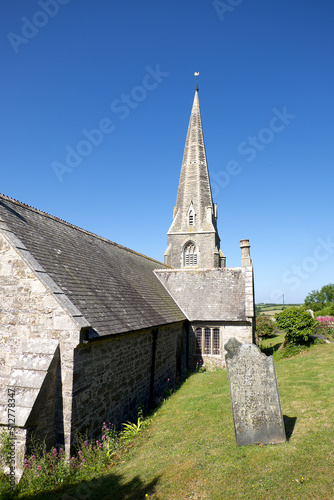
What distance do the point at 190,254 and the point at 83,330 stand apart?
91.7 feet

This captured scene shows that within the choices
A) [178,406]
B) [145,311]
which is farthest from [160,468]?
[145,311]

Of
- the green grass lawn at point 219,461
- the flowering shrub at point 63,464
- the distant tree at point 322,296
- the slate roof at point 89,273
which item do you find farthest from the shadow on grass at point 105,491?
the distant tree at point 322,296

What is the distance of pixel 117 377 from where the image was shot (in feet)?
28.7

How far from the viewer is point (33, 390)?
6191 mm

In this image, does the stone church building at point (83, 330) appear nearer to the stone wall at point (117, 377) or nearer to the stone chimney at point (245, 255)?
the stone wall at point (117, 377)

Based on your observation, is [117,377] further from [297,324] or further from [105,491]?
[297,324]

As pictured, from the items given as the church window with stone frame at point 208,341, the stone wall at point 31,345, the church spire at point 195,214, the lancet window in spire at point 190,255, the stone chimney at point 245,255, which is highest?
the church spire at point 195,214

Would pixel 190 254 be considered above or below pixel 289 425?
above

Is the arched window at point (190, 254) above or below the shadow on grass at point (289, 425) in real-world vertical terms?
above

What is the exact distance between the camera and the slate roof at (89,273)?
8430 millimetres

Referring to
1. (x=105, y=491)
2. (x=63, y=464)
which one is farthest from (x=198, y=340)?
(x=105, y=491)

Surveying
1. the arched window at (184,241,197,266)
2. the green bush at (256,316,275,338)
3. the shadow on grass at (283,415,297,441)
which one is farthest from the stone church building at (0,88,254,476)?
the arched window at (184,241,197,266)

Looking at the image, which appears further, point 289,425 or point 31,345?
point 289,425

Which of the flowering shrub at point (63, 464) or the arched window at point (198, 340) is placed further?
the arched window at point (198, 340)
